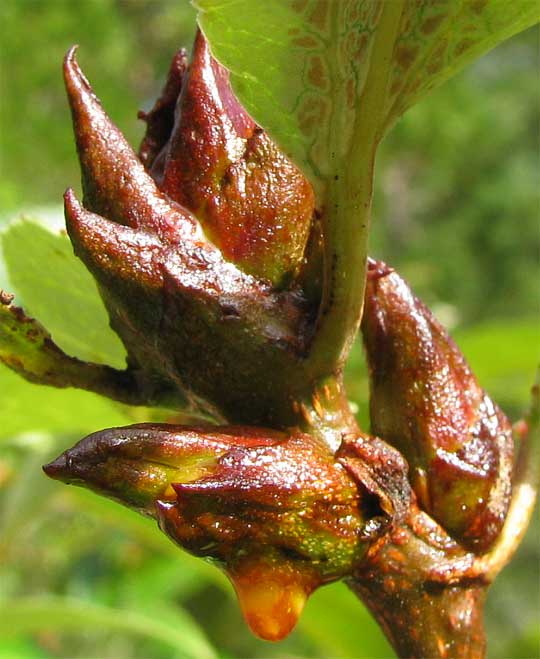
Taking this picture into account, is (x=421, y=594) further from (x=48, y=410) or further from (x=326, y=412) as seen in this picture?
(x=48, y=410)

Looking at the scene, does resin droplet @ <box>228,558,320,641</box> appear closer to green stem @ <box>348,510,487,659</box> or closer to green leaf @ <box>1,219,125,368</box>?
green stem @ <box>348,510,487,659</box>

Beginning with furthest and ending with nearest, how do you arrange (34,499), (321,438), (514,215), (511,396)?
(514,215) → (34,499) → (511,396) → (321,438)

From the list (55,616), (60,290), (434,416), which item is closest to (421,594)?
(434,416)

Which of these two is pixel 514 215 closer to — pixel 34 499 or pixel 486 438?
pixel 34 499

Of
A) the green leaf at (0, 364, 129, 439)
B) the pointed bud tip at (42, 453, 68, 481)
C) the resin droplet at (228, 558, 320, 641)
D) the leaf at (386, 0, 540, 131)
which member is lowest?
the resin droplet at (228, 558, 320, 641)

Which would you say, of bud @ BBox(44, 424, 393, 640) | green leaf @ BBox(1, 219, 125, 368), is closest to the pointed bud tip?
bud @ BBox(44, 424, 393, 640)

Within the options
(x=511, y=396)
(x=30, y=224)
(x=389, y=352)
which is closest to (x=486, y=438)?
(x=389, y=352)
